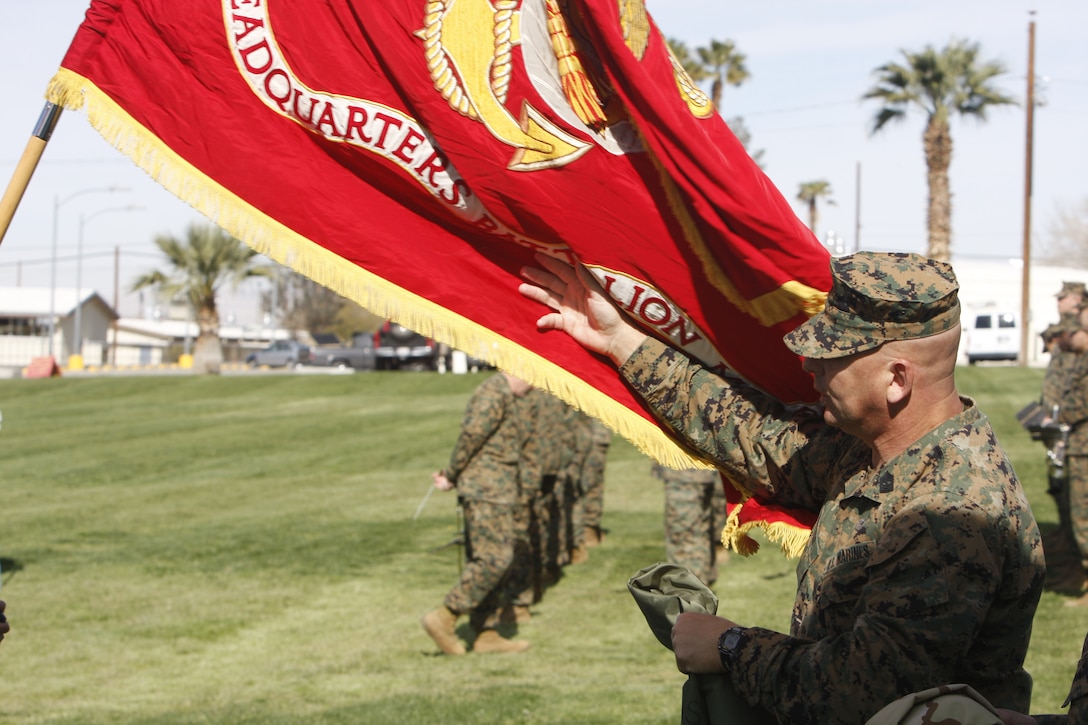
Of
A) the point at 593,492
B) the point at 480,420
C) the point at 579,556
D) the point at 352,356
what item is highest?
the point at 352,356

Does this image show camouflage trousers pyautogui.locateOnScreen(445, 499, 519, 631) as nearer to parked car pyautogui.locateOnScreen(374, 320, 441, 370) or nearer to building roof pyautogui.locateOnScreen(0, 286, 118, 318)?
parked car pyautogui.locateOnScreen(374, 320, 441, 370)

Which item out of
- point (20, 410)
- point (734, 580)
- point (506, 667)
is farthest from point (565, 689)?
point (20, 410)

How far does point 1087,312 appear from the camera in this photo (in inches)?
396

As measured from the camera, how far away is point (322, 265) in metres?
3.59

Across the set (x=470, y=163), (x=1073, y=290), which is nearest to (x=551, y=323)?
(x=470, y=163)

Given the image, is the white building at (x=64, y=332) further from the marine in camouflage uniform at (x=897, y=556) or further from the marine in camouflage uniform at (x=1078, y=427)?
the marine in camouflage uniform at (x=897, y=556)

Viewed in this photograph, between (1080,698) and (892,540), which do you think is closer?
(1080,698)

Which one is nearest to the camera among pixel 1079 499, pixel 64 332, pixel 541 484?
pixel 1079 499

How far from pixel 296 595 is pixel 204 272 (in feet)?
109

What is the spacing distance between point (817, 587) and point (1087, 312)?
27.1 feet

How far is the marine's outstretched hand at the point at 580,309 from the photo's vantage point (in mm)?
3549

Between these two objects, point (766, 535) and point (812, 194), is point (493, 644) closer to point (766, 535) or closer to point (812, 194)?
point (766, 535)

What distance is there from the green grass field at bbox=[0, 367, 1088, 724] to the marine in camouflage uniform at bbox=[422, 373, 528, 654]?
0.37m

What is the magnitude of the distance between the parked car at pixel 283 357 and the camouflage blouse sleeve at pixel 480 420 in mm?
49577
